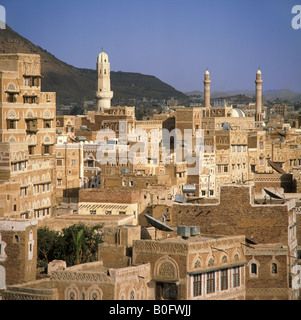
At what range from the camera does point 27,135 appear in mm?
53031

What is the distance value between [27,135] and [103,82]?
4891 cm

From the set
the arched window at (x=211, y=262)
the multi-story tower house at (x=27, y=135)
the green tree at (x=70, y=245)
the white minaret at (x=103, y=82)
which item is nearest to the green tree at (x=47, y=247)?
the green tree at (x=70, y=245)

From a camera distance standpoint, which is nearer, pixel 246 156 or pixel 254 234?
pixel 254 234

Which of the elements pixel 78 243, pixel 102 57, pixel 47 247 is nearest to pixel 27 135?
pixel 47 247

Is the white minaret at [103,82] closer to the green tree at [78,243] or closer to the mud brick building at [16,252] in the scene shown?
the green tree at [78,243]

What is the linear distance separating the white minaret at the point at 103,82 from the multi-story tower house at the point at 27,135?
44.0m

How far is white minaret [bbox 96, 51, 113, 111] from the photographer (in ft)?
327

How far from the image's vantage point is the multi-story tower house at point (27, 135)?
144 feet

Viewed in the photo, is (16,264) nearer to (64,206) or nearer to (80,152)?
(64,206)

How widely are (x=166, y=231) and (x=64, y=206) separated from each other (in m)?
20.6

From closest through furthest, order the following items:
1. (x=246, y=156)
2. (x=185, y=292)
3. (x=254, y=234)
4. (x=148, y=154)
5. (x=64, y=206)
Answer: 1. (x=185, y=292)
2. (x=254, y=234)
3. (x=64, y=206)
4. (x=148, y=154)
5. (x=246, y=156)

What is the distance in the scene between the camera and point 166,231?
31.2 m
